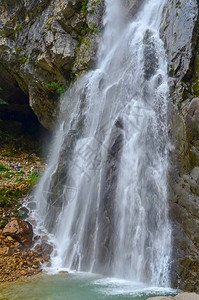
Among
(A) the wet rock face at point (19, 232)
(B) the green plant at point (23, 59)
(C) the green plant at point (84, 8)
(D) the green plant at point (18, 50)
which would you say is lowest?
(A) the wet rock face at point (19, 232)

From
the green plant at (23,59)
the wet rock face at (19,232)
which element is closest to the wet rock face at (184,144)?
the wet rock face at (19,232)

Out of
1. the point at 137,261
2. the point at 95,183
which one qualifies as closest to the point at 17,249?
the point at 95,183

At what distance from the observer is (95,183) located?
9.19m

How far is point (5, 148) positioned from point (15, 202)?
34.2 feet

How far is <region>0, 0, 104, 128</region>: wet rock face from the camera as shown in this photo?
1491 cm

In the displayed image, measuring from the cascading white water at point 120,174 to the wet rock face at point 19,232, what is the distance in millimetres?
1174

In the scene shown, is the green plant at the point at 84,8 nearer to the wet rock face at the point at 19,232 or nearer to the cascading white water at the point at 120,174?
the cascading white water at the point at 120,174

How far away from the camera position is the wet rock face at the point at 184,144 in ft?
Answer: 20.4

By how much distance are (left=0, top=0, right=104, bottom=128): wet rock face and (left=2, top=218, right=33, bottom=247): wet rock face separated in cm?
947

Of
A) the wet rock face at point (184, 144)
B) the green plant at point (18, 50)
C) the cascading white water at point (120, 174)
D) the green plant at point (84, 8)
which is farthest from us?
the green plant at point (18, 50)

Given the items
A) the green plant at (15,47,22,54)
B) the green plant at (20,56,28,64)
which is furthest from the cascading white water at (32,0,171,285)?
the green plant at (15,47,22,54)

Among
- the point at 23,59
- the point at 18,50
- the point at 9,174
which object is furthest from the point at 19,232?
the point at 18,50

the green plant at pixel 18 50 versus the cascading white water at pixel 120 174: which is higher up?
the green plant at pixel 18 50

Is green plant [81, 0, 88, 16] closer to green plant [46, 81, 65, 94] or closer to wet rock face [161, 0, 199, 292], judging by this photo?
green plant [46, 81, 65, 94]
